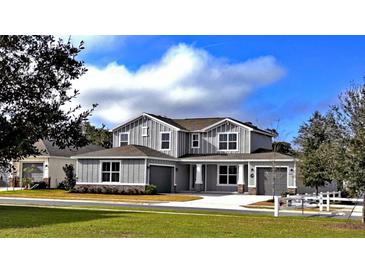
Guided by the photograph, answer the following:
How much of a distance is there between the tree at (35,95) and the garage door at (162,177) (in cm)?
2419

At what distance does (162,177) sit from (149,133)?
4575mm

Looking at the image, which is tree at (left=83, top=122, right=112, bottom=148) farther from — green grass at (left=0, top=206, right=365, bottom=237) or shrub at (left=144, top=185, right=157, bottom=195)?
green grass at (left=0, top=206, right=365, bottom=237)

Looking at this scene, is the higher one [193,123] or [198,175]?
[193,123]

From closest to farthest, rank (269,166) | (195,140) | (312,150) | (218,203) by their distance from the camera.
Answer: (218,203) < (312,150) < (269,166) < (195,140)

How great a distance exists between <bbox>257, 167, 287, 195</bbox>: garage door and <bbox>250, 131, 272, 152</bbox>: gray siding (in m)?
3.15

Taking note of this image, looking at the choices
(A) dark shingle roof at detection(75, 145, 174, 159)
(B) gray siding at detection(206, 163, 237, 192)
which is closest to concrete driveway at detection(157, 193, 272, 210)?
(A) dark shingle roof at detection(75, 145, 174, 159)

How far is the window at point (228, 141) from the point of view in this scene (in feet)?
131

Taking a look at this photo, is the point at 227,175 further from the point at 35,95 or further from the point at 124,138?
the point at 35,95

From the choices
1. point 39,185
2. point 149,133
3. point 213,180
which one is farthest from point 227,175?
point 39,185

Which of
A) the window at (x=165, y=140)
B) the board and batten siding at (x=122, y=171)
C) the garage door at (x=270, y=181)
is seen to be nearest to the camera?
the board and batten siding at (x=122, y=171)

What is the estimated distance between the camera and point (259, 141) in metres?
41.5

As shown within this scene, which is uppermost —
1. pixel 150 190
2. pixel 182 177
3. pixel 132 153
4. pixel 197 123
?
pixel 197 123

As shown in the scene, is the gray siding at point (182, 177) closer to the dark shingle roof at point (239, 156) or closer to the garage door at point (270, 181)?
the dark shingle roof at point (239, 156)

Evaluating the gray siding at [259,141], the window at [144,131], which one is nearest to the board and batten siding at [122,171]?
the window at [144,131]
